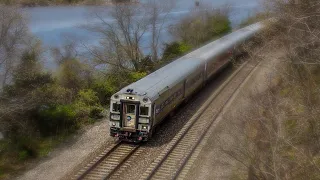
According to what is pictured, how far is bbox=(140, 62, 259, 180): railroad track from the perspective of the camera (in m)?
14.8

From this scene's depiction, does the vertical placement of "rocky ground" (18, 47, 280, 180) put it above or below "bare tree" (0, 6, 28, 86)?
below

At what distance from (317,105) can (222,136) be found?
6420mm

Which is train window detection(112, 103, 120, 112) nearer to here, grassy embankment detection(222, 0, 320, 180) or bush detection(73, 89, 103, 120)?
bush detection(73, 89, 103, 120)

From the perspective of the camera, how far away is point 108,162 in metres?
15.7

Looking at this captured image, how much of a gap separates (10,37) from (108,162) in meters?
11.0

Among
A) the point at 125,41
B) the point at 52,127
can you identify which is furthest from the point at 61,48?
the point at 52,127

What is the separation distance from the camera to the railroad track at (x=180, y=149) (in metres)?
14.8

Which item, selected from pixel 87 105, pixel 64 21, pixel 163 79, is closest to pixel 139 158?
pixel 163 79

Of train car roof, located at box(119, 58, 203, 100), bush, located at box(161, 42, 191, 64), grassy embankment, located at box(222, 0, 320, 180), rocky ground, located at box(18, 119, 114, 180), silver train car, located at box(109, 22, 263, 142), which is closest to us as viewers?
grassy embankment, located at box(222, 0, 320, 180)

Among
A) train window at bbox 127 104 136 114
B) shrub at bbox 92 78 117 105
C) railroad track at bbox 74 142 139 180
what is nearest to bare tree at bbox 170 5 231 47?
shrub at bbox 92 78 117 105

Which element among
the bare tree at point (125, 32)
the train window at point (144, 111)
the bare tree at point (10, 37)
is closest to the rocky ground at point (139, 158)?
the train window at point (144, 111)

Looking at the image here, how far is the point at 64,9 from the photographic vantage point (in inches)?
1994

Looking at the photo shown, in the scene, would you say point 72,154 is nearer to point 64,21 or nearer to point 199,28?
point 199,28

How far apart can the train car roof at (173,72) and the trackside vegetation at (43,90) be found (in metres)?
4.21
